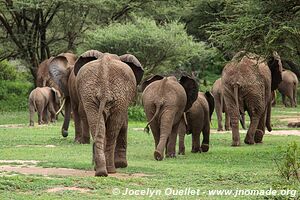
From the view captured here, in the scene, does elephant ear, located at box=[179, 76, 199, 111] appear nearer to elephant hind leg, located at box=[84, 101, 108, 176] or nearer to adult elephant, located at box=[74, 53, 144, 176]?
adult elephant, located at box=[74, 53, 144, 176]

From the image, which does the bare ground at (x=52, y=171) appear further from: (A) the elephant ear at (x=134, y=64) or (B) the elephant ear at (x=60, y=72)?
(B) the elephant ear at (x=60, y=72)

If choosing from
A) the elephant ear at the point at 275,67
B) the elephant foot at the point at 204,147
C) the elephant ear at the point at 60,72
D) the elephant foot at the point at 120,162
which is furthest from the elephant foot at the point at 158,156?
the elephant ear at the point at 275,67

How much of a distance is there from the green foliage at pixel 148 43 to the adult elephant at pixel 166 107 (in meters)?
15.7

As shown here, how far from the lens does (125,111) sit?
12.7 metres

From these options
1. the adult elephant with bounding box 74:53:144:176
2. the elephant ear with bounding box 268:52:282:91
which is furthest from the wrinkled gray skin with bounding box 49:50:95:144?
the adult elephant with bounding box 74:53:144:176

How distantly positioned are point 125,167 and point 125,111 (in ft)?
4.43

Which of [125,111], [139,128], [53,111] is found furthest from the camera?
[53,111]

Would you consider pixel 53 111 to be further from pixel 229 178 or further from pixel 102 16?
pixel 229 178

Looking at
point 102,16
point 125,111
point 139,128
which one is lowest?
point 139,128

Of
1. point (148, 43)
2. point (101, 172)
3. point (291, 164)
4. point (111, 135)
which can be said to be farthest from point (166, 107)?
point (148, 43)

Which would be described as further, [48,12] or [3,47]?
[3,47]

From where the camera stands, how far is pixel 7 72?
43312 millimetres

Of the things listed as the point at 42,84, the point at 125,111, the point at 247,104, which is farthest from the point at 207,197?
the point at 42,84

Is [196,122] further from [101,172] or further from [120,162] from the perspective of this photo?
[101,172]
